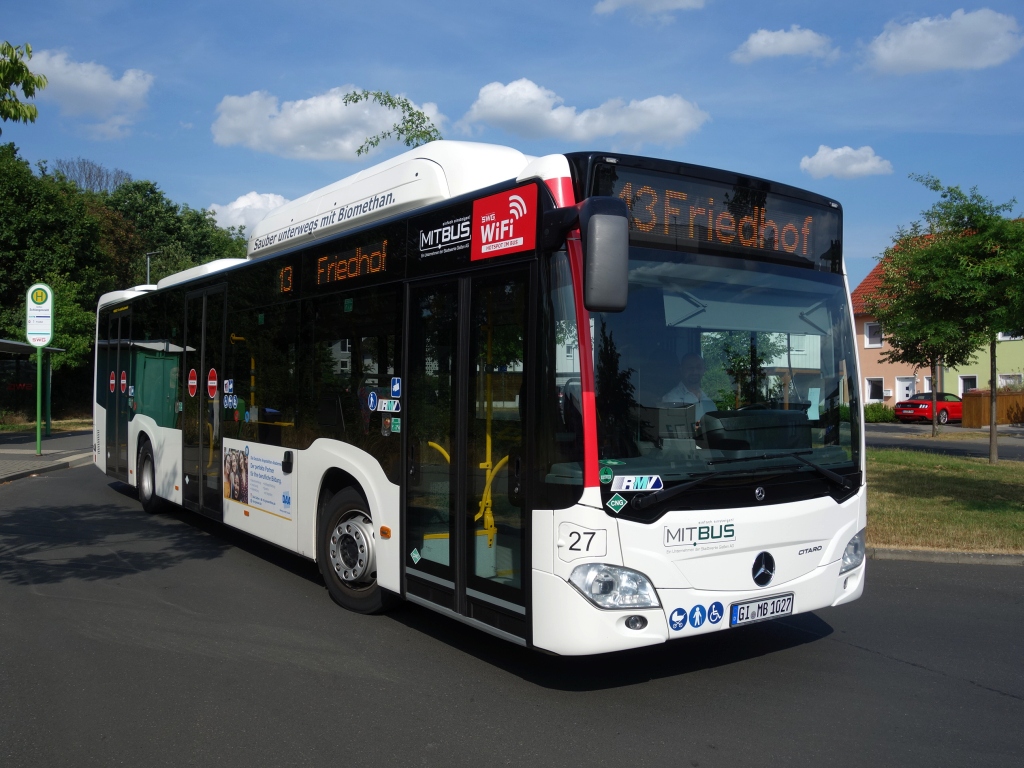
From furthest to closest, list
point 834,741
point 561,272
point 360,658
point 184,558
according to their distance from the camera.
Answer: point 184,558
point 360,658
point 561,272
point 834,741

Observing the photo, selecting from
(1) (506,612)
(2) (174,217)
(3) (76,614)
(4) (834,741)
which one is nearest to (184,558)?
(3) (76,614)

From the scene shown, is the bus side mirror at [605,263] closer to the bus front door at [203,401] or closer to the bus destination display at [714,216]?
the bus destination display at [714,216]

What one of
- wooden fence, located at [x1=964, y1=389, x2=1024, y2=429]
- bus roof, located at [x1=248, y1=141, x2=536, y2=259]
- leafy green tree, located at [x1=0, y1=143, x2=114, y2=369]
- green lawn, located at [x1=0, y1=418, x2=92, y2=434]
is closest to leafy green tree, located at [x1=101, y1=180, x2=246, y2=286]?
leafy green tree, located at [x1=0, y1=143, x2=114, y2=369]

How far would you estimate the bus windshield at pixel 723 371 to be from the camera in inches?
186

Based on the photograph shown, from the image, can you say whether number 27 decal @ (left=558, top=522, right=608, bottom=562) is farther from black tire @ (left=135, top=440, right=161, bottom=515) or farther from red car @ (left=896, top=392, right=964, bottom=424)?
red car @ (left=896, top=392, right=964, bottom=424)

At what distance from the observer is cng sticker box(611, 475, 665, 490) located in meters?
4.61

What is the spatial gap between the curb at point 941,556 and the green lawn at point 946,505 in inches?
4.1

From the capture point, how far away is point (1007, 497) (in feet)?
43.3

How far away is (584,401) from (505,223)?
125 centimetres

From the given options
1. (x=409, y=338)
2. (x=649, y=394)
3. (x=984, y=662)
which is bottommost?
(x=984, y=662)

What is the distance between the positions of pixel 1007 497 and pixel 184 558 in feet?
37.2

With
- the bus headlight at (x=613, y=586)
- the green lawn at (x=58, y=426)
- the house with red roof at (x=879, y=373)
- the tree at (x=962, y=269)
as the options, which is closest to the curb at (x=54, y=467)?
the green lawn at (x=58, y=426)

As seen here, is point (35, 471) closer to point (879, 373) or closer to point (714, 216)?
point (714, 216)

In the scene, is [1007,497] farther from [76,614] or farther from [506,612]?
[76,614]
